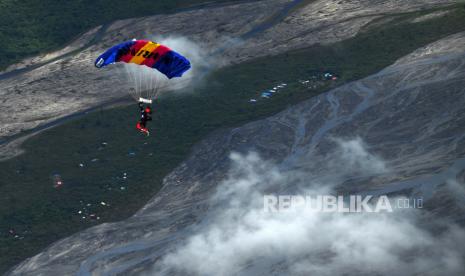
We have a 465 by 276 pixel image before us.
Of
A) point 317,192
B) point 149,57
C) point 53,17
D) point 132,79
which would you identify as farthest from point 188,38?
point 149,57

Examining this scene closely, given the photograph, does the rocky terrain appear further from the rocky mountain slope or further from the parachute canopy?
the parachute canopy

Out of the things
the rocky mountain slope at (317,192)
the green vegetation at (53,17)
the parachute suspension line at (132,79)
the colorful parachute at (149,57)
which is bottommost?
the rocky mountain slope at (317,192)

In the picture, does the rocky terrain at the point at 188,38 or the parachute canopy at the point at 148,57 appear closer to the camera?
the parachute canopy at the point at 148,57

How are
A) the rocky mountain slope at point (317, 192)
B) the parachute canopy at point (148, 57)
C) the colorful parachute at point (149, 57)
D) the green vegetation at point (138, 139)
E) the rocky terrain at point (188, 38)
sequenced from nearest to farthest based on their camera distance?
the colorful parachute at point (149, 57) < the parachute canopy at point (148, 57) < the rocky mountain slope at point (317, 192) < the green vegetation at point (138, 139) < the rocky terrain at point (188, 38)

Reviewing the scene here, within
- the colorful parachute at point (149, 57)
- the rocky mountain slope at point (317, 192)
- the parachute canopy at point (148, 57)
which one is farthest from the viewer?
the rocky mountain slope at point (317, 192)

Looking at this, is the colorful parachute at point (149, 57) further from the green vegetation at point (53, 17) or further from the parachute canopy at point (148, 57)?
the green vegetation at point (53, 17)

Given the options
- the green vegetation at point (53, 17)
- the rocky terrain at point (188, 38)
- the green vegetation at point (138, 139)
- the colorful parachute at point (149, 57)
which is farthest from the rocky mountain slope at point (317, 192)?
the green vegetation at point (53, 17)

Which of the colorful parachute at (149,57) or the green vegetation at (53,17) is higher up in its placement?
the green vegetation at (53,17)
